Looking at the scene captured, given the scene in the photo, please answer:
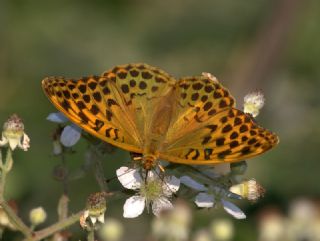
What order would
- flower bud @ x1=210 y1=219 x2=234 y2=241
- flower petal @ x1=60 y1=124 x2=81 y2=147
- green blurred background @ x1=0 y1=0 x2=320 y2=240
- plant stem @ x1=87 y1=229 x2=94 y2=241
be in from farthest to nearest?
green blurred background @ x1=0 y1=0 x2=320 y2=240, flower petal @ x1=60 y1=124 x2=81 y2=147, flower bud @ x1=210 y1=219 x2=234 y2=241, plant stem @ x1=87 y1=229 x2=94 y2=241

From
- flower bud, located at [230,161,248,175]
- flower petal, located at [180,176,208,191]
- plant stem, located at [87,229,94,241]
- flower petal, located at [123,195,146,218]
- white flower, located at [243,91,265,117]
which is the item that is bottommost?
plant stem, located at [87,229,94,241]

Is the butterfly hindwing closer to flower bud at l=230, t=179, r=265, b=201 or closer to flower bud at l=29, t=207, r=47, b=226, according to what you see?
flower bud at l=230, t=179, r=265, b=201

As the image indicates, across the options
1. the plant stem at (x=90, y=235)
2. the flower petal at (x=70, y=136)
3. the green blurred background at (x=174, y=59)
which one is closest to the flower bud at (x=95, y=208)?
the plant stem at (x=90, y=235)

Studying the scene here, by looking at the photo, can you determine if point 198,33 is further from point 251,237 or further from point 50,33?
point 251,237

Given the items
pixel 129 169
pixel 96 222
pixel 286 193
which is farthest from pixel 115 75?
pixel 286 193

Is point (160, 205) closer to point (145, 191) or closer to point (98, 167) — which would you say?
point (145, 191)

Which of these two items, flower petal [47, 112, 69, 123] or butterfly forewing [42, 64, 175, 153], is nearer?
butterfly forewing [42, 64, 175, 153]

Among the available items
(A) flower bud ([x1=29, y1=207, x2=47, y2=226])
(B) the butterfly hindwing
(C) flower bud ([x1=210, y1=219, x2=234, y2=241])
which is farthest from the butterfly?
(A) flower bud ([x1=29, y1=207, x2=47, y2=226])
